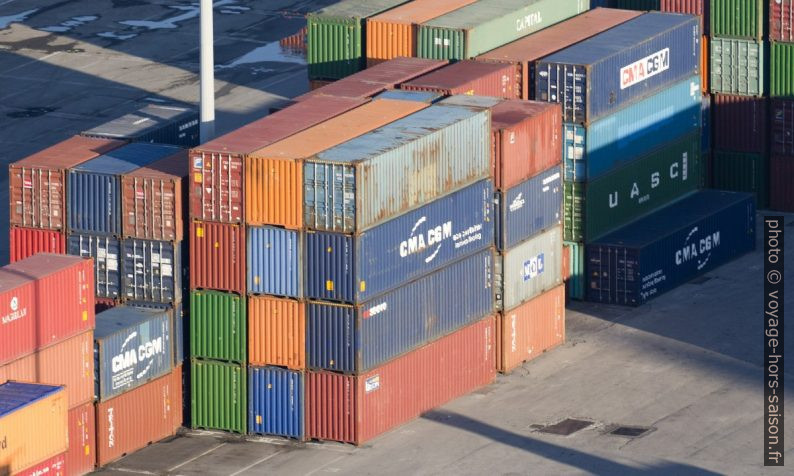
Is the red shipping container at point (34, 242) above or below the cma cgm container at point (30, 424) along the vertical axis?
above

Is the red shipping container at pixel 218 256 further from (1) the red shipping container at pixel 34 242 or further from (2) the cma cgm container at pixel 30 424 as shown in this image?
(2) the cma cgm container at pixel 30 424

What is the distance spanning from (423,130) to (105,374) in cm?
1390

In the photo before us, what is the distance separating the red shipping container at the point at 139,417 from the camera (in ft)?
242

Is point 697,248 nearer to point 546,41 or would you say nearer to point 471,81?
point 546,41

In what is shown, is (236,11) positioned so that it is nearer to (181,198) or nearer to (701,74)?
(701,74)

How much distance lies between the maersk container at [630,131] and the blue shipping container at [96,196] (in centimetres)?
2014

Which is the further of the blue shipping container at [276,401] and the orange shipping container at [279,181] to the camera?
the blue shipping container at [276,401]

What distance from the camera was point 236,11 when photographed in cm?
13962

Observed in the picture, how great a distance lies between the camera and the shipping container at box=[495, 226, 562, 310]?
82000 millimetres

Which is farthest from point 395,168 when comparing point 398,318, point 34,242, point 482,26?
point 482,26

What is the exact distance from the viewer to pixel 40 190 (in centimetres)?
7694

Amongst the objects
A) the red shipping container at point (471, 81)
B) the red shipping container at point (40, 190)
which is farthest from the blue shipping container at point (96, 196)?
the red shipping container at point (471, 81)

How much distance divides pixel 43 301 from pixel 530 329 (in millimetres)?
21639

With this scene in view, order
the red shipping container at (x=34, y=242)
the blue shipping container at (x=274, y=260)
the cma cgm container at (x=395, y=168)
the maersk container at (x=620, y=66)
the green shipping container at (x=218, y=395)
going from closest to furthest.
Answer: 1. the cma cgm container at (x=395, y=168)
2. the blue shipping container at (x=274, y=260)
3. the green shipping container at (x=218, y=395)
4. the red shipping container at (x=34, y=242)
5. the maersk container at (x=620, y=66)
